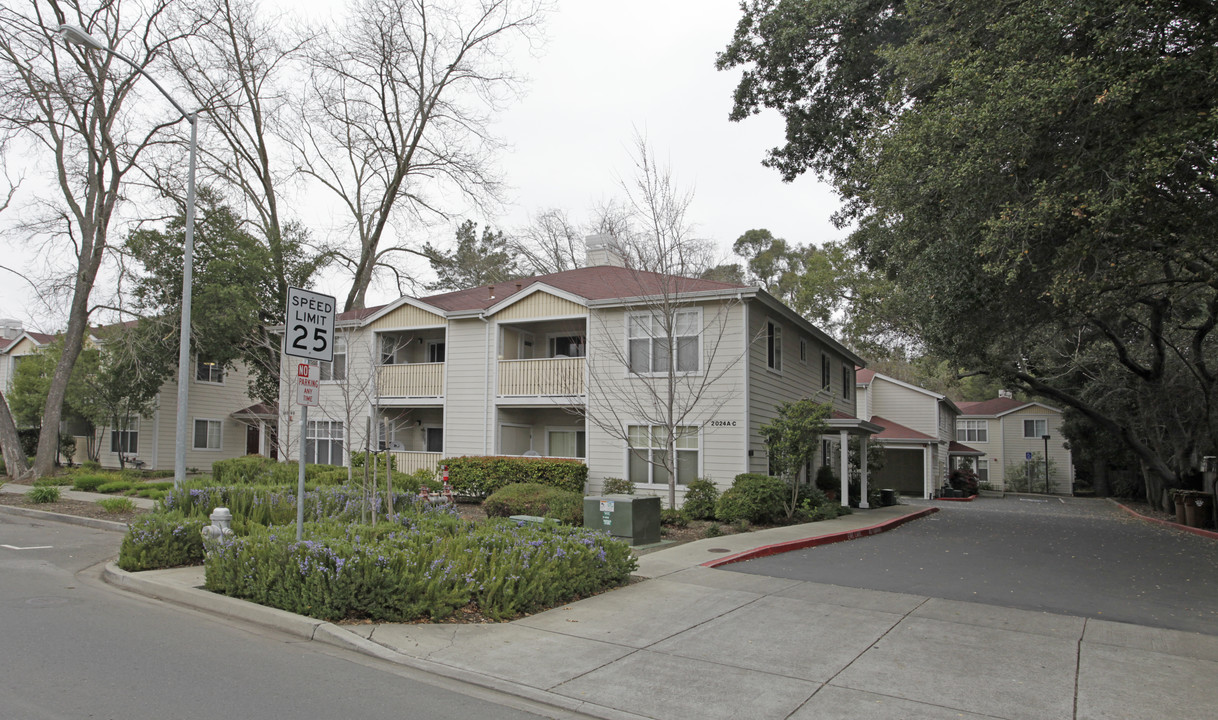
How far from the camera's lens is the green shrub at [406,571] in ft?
24.4

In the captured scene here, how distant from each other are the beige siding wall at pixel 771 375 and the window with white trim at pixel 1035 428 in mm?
31487

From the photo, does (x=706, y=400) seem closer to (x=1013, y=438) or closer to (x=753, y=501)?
(x=753, y=501)

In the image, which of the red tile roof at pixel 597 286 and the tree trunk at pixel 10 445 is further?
the tree trunk at pixel 10 445

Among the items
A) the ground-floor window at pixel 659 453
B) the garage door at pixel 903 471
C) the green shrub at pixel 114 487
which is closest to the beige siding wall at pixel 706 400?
the ground-floor window at pixel 659 453

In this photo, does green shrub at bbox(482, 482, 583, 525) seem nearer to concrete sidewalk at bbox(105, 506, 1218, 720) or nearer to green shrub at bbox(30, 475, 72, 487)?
concrete sidewalk at bbox(105, 506, 1218, 720)

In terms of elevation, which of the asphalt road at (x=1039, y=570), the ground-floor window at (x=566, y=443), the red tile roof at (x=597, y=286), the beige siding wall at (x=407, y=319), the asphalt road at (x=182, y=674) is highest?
the red tile roof at (x=597, y=286)

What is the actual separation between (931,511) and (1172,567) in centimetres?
1198

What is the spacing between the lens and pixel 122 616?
7641 mm

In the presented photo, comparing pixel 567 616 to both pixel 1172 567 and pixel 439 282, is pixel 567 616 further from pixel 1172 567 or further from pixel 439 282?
pixel 439 282

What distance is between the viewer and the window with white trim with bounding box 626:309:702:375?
19.0 m

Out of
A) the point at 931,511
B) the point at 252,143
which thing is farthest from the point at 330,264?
the point at 931,511

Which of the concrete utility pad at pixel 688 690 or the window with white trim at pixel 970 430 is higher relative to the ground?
the window with white trim at pixel 970 430

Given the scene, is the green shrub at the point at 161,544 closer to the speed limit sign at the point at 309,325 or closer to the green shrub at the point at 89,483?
the speed limit sign at the point at 309,325

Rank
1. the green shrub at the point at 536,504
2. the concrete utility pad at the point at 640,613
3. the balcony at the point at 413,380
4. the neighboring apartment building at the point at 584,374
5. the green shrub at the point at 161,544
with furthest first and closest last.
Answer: the balcony at the point at 413,380 < the neighboring apartment building at the point at 584,374 < the green shrub at the point at 536,504 < the green shrub at the point at 161,544 < the concrete utility pad at the point at 640,613
